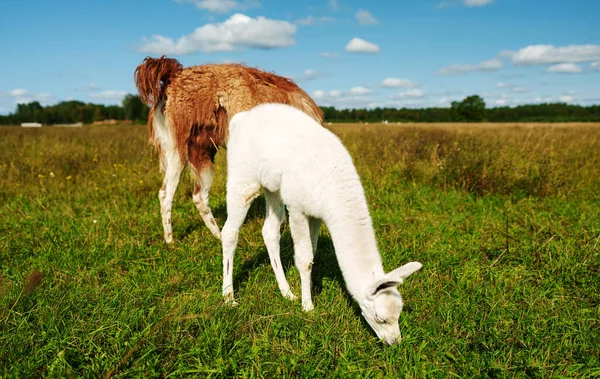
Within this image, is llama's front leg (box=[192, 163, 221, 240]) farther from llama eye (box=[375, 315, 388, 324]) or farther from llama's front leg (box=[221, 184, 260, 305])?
llama eye (box=[375, 315, 388, 324])

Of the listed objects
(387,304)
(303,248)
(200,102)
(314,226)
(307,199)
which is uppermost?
(200,102)

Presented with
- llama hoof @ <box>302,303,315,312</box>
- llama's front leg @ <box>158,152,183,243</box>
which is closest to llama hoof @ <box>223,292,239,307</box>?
llama hoof @ <box>302,303,315,312</box>

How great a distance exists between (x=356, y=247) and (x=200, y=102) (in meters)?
2.92

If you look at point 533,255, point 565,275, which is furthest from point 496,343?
point 533,255

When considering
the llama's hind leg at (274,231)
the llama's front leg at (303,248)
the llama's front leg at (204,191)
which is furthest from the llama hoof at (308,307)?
the llama's front leg at (204,191)

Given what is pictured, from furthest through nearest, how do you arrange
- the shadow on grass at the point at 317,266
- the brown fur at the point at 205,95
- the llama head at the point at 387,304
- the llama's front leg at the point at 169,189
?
the llama's front leg at the point at 169,189, the brown fur at the point at 205,95, the shadow on grass at the point at 317,266, the llama head at the point at 387,304

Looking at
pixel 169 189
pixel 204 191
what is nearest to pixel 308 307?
pixel 204 191

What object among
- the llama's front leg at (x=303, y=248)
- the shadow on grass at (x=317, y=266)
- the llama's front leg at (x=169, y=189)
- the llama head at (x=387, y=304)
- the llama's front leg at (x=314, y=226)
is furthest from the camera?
the llama's front leg at (x=169, y=189)

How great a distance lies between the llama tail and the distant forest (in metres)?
47.5

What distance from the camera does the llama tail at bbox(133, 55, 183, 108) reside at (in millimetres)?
4969

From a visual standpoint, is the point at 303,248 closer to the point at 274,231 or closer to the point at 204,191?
the point at 274,231

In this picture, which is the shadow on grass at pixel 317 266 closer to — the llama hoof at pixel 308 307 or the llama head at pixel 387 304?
the llama hoof at pixel 308 307

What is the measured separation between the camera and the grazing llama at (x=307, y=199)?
108 inches

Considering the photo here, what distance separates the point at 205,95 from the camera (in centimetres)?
481
